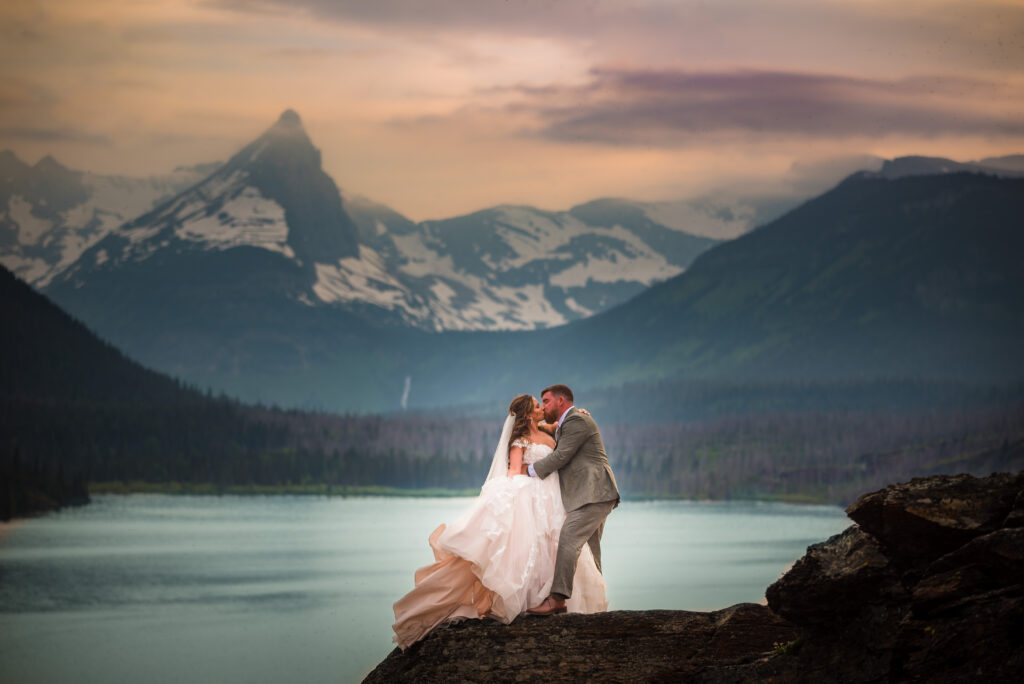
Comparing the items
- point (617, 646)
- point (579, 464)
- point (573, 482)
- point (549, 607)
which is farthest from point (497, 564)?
point (617, 646)

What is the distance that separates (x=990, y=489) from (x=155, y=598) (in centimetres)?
7596

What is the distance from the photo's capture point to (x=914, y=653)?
15070 mm

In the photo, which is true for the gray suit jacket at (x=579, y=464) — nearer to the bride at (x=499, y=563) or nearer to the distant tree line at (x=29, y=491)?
the bride at (x=499, y=563)

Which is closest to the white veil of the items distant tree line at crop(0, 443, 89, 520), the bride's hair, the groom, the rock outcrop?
the bride's hair

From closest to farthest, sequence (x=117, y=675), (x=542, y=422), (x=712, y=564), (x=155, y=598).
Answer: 1. (x=542, y=422)
2. (x=117, y=675)
3. (x=155, y=598)
4. (x=712, y=564)

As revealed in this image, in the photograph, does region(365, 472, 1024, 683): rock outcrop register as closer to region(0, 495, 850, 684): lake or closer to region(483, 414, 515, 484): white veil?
region(483, 414, 515, 484): white veil

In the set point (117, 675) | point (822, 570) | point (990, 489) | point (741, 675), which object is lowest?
point (117, 675)

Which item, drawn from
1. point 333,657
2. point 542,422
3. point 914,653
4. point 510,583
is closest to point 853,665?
point 914,653

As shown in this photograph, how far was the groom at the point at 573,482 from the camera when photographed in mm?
18828

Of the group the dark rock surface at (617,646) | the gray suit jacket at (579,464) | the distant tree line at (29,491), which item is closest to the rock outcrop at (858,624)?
the dark rock surface at (617,646)

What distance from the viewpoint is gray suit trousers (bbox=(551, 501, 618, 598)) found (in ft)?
61.6

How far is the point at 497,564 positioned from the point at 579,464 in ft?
6.05

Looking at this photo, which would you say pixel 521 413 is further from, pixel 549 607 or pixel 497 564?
pixel 549 607

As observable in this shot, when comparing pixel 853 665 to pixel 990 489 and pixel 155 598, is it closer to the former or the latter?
pixel 990 489
